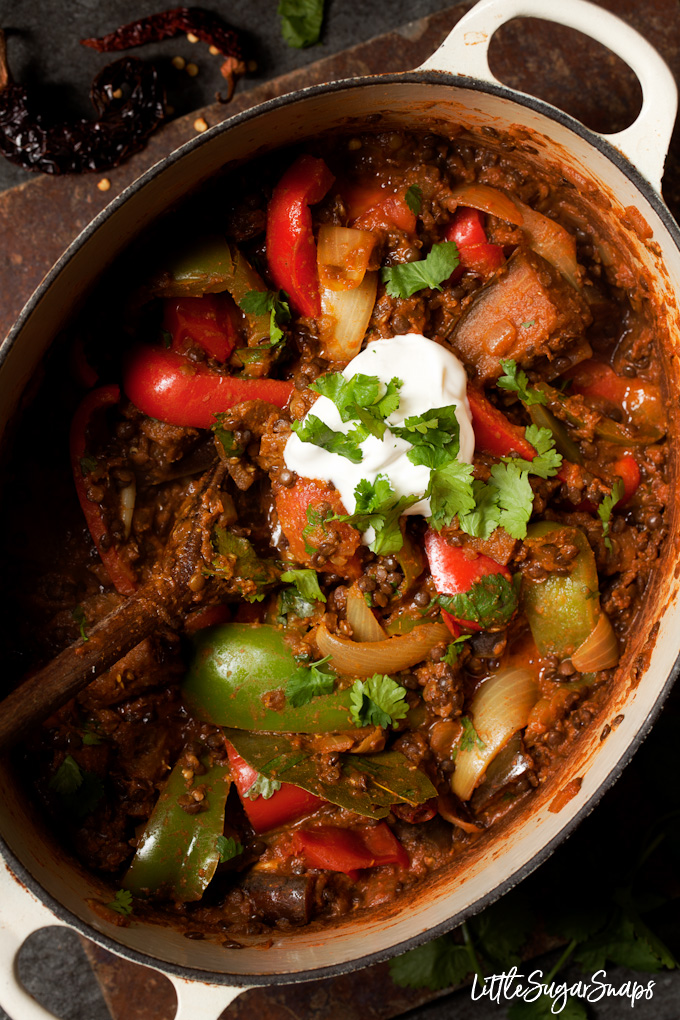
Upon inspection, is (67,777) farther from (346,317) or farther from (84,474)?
(346,317)

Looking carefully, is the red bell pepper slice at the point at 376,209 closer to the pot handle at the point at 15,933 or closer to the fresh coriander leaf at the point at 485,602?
the fresh coriander leaf at the point at 485,602

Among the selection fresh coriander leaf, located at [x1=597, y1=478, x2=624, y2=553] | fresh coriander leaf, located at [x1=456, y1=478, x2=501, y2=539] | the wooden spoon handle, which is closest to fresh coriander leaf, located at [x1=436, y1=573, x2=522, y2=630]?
fresh coriander leaf, located at [x1=456, y1=478, x2=501, y2=539]

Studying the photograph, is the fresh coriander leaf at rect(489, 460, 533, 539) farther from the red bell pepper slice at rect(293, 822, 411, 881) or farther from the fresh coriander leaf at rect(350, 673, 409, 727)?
the red bell pepper slice at rect(293, 822, 411, 881)

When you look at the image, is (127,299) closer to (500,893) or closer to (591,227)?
(591,227)

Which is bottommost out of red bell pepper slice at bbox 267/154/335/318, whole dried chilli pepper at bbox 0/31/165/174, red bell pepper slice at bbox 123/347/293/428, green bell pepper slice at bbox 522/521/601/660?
green bell pepper slice at bbox 522/521/601/660

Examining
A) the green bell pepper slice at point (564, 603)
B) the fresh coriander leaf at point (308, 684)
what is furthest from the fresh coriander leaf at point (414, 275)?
the fresh coriander leaf at point (308, 684)

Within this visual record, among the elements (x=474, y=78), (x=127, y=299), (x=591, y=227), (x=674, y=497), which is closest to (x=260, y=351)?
(x=127, y=299)

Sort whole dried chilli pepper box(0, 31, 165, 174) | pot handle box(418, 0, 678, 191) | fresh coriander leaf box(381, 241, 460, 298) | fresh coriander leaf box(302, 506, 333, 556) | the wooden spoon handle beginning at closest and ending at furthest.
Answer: pot handle box(418, 0, 678, 191) < the wooden spoon handle < fresh coriander leaf box(302, 506, 333, 556) < fresh coriander leaf box(381, 241, 460, 298) < whole dried chilli pepper box(0, 31, 165, 174)
